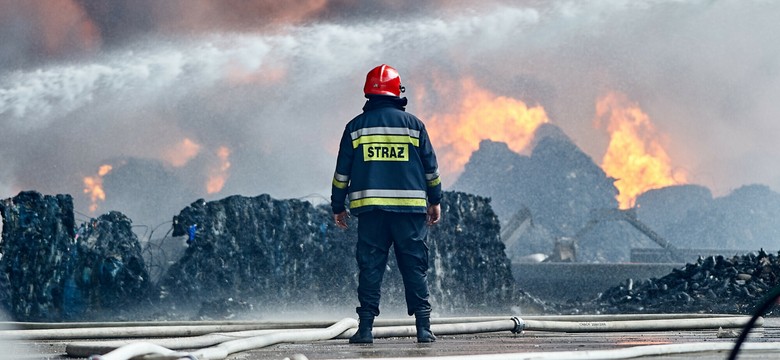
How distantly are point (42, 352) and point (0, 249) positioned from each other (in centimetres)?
9852

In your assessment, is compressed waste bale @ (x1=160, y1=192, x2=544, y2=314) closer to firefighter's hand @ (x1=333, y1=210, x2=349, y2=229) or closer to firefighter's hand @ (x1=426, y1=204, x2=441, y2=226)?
firefighter's hand @ (x1=333, y1=210, x2=349, y2=229)

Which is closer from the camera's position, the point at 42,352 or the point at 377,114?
the point at 42,352

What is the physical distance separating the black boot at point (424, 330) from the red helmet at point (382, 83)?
2042 millimetres

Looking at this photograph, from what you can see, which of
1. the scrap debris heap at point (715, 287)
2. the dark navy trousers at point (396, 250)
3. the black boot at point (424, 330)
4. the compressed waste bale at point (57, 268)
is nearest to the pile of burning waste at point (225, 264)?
the compressed waste bale at point (57, 268)

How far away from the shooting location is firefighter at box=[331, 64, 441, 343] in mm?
8906

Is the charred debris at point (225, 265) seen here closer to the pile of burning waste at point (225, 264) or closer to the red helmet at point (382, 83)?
the pile of burning waste at point (225, 264)

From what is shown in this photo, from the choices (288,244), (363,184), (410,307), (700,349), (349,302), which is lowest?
(700,349)

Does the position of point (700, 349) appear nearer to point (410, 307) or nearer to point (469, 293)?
point (410, 307)

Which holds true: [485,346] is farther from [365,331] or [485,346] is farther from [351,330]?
[351,330]

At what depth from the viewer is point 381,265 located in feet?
30.0

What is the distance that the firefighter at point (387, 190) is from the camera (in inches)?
351

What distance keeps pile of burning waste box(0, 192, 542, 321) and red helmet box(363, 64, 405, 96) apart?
3346 inches

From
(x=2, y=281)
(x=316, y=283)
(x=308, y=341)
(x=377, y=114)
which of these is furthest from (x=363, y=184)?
(x=316, y=283)

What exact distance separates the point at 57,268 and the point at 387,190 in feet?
346
